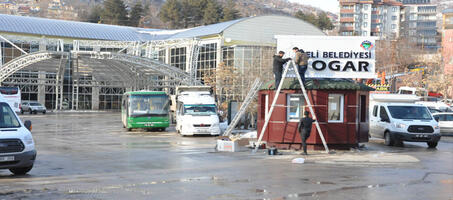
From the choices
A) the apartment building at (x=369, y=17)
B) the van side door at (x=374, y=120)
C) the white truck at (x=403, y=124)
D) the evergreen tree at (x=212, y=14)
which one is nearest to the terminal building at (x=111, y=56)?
the van side door at (x=374, y=120)

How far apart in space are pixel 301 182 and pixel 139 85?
59.2 metres

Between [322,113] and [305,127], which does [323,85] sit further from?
[305,127]

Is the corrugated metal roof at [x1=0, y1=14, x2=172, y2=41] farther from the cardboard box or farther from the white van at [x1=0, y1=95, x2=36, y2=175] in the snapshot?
the white van at [x1=0, y1=95, x2=36, y2=175]

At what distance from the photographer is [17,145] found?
13.4 metres

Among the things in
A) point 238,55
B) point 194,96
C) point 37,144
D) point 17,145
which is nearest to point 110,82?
point 238,55

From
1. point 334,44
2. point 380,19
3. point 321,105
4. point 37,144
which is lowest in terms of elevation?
point 37,144

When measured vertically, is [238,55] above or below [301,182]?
above

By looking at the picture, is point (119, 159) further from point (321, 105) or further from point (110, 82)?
point (110, 82)

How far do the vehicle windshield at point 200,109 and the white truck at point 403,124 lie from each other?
8765 millimetres

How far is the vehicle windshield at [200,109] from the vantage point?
31859 mm

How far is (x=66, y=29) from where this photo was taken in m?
81.8

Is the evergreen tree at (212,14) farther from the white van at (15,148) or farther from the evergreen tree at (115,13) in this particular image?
the white van at (15,148)

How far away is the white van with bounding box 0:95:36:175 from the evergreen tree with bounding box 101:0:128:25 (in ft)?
384

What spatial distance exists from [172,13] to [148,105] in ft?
341
